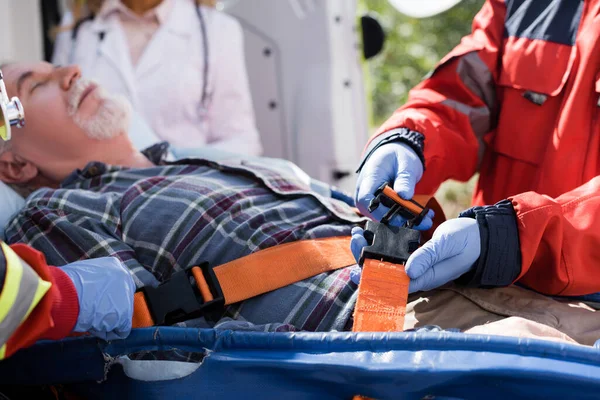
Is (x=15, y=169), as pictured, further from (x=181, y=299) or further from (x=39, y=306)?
(x=39, y=306)

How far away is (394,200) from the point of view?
1.77 m

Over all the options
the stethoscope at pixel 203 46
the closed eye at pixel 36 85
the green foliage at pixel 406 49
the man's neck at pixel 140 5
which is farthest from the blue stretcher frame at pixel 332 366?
the green foliage at pixel 406 49

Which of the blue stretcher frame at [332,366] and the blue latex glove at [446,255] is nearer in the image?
the blue stretcher frame at [332,366]

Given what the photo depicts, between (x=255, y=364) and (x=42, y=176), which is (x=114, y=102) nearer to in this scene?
(x=42, y=176)

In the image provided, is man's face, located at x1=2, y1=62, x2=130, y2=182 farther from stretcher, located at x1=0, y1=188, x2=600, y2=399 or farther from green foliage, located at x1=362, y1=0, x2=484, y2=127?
green foliage, located at x1=362, y1=0, x2=484, y2=127

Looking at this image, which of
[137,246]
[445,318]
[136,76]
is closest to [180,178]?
[137,246]

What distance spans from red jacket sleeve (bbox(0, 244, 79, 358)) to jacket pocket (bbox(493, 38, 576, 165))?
134cm

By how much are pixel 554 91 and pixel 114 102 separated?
1399mm

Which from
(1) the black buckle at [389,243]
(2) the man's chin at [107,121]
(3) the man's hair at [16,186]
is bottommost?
(3) the man's hair at [16,186]

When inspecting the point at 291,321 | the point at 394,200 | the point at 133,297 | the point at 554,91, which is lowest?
the point at 291,321

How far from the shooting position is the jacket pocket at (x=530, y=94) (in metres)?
2.06

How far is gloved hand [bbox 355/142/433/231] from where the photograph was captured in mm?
1825

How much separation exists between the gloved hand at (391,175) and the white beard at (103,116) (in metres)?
0.92

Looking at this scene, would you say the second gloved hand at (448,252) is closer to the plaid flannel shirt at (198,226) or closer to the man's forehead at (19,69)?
the plaid flannel shirt at (198,226)
